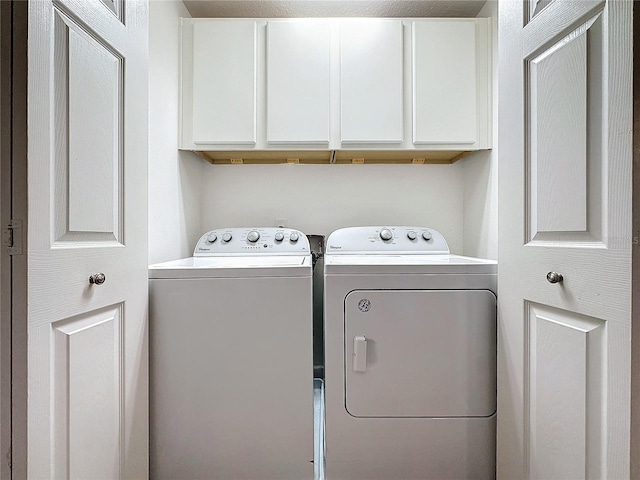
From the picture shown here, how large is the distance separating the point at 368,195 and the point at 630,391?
5.21 ft

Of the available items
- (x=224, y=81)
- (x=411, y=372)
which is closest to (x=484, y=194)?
(x=411, y=372)

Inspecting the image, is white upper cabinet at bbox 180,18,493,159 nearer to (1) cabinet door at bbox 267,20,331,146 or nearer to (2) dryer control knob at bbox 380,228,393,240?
(1) cabinet door at bbox 267,20,331,146

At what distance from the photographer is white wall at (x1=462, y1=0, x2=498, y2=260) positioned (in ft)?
5.81

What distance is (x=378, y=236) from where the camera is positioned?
6.38 feet

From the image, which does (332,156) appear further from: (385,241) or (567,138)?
(567,138)

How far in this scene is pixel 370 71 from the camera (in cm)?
180

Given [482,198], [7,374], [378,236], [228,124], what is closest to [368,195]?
[378,236]

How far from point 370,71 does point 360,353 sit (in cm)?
137

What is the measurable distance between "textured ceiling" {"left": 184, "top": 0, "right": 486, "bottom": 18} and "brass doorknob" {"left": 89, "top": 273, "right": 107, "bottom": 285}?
1.62 meters

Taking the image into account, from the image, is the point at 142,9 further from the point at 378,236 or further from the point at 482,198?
the point at 482,198

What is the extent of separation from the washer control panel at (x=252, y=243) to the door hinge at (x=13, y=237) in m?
1.13

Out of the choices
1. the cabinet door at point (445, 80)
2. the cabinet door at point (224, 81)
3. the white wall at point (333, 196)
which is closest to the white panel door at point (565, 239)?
the cabinet door at point (445, 80)

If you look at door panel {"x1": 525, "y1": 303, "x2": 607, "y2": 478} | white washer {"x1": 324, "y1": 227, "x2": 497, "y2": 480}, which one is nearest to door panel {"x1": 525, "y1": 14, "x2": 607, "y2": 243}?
door panel {"x1": 525, "y1": 303, "x2": 607, "y2": 478}

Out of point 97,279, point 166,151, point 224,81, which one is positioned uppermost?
point 224,81
